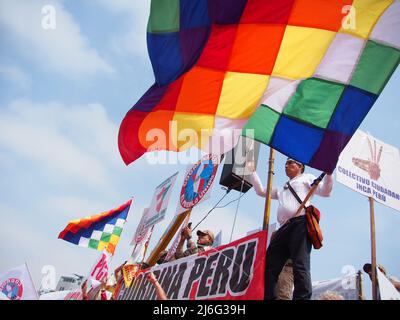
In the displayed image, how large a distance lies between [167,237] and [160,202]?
1093mm

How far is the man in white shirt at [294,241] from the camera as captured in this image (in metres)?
2.96

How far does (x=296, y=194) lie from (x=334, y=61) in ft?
4.05

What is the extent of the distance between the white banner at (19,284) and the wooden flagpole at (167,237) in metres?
2.13

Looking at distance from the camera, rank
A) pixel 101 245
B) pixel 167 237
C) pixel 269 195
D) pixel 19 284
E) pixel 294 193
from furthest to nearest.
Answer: pixel 101 245, pixel 19 284, pixel 167 237, pixel 269 195, pixel 294 193

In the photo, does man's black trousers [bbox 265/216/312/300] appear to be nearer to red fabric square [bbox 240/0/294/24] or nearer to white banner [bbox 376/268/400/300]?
white banner [bbox 376/268/400/300]

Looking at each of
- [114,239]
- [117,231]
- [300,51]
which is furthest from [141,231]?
[300,51]

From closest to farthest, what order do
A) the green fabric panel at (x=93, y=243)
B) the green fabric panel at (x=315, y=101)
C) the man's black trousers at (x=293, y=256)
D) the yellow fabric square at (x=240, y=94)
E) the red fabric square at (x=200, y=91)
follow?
1. the man's black trousers at (x=293, y=256)
2. the green fabric panel at (x=315, y=101)
3. the yellow fabric square at (x=240, y=94)
4. the red fabric square at (x=200, y=91)
5. the green fabric panel at (x=93, y=243)

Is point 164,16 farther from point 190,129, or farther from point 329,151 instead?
point 329,151

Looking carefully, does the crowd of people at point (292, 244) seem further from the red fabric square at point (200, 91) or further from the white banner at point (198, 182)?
the white banner at point (198, 182)

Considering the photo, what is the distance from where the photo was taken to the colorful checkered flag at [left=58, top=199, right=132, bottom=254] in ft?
28.4

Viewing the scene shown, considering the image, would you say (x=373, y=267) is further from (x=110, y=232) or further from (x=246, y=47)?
(x=110, y=232)

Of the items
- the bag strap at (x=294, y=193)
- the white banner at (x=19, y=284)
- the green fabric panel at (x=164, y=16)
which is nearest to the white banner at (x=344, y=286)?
the bag strap at (x=294, y=193)

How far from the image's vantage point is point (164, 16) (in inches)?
145
